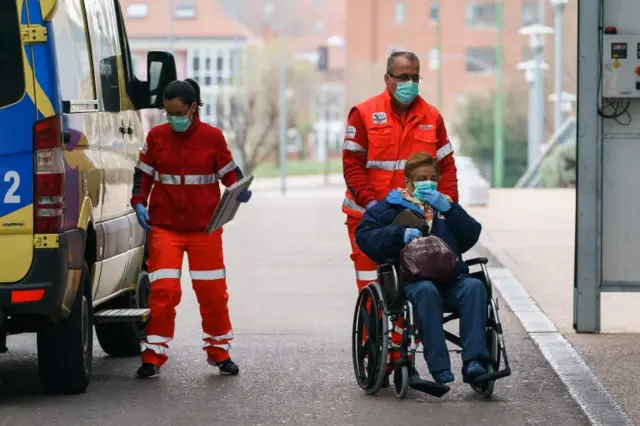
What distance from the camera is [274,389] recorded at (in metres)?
9.19

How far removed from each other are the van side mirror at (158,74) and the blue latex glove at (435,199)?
2.21 meters

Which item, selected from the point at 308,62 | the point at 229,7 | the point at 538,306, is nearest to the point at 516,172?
the point at 308,62

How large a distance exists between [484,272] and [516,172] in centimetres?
6404

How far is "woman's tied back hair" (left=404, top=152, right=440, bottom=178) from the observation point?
879 cm

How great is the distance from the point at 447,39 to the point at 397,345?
99557 millimetres

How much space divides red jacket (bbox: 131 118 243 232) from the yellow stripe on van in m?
1.60

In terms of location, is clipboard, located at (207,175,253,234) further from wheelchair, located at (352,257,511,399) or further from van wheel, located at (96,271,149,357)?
van wheel, located at (96,271,149,357)

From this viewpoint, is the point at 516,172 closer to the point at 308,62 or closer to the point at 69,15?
the point at 308,62

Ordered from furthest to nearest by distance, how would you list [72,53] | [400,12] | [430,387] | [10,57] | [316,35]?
[316,35]
[400,12]
[72,53]
[430,387]
[10,57]

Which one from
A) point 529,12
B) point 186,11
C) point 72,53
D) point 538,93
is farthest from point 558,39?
point 186,11

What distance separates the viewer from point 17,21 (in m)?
8.26

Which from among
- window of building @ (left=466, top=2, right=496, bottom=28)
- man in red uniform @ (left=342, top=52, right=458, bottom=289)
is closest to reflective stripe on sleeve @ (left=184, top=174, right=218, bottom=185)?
man in red uniform @ (left=342, top=52, right=458, bottom=289)

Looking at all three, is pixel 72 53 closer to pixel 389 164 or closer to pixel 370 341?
pixel 389 164

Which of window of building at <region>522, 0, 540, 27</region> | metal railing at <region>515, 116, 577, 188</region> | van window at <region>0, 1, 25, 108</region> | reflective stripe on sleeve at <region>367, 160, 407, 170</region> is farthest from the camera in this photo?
window of building at <region>522, 0, 540, 27</region>
